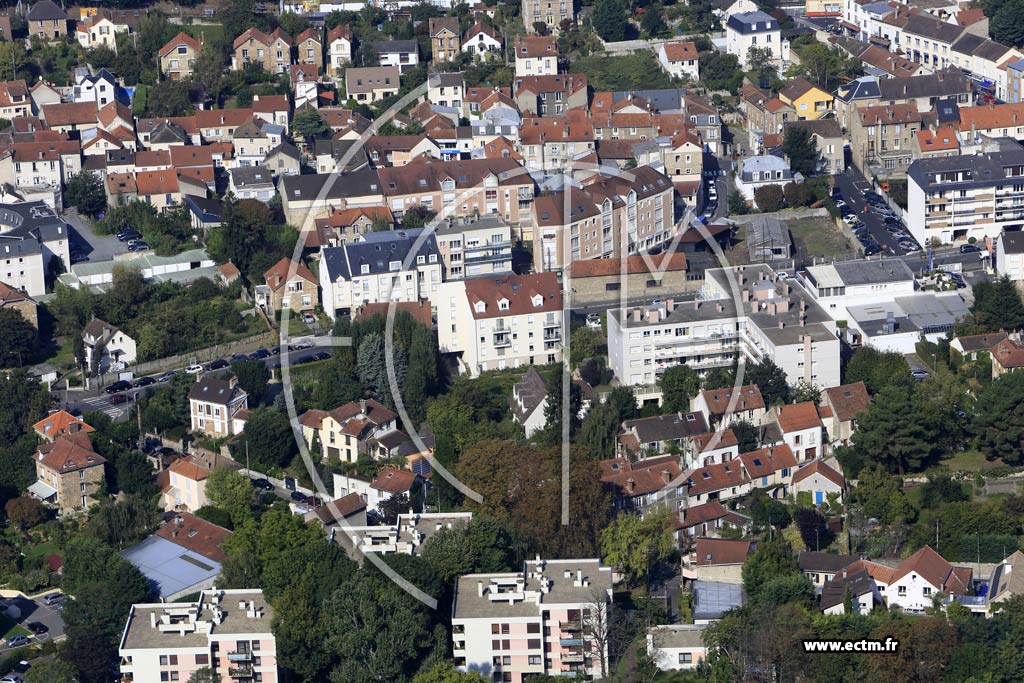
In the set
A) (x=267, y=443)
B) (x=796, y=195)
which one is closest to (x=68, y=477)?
(x=267, y=443)

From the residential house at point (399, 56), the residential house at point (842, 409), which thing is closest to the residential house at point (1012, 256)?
the residential house at point (842, 409)

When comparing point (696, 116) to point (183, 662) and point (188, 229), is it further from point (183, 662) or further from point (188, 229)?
point (183, 662)

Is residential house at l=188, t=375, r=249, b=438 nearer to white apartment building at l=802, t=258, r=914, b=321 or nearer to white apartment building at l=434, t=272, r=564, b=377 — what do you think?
white apartment building at l=434, t=272, r=564, b=377

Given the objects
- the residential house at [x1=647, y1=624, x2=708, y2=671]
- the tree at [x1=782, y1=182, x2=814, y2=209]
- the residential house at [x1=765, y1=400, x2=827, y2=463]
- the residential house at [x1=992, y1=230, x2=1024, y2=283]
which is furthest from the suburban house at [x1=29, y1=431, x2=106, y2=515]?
the residential house at [x1=992, y1=230, x2=1024, y2=283]

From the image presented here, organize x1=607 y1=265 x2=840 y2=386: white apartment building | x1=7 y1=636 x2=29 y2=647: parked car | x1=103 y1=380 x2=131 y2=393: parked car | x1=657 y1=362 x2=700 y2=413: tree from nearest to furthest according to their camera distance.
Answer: x1=7 y1=636 x2=29 y2=647: parked car
x1=657 y1=362 x2=700 y2=413: tree
x1=607 y1=265 x2=840 y2=386: white apartment building
x1=103 y1=380 x2=131 y2=393: parked car

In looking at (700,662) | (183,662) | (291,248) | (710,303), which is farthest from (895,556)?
(291,248)
